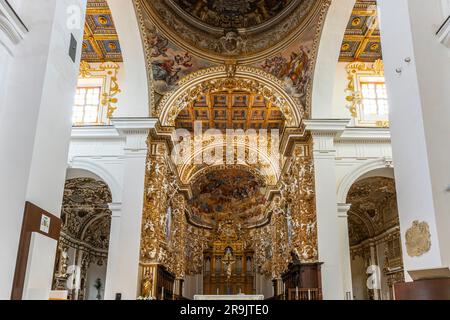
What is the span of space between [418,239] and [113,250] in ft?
32.4

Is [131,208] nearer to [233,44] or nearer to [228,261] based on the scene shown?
[233,44]

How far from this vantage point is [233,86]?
15812mm

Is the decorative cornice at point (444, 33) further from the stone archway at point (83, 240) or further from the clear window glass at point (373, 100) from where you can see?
the stone archway at point (83, 240)

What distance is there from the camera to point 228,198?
2753cm

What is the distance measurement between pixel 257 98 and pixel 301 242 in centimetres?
739

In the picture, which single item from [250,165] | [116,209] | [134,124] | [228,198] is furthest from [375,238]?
[134,124]

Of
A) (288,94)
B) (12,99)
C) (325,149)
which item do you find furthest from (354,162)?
(12,99)

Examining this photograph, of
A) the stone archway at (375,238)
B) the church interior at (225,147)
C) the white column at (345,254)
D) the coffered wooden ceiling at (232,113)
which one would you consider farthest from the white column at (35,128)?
the stone archway at (375,238)

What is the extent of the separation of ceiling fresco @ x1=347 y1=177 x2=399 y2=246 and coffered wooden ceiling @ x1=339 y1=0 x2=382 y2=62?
4.89m

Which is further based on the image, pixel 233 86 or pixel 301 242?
pixel 233 86

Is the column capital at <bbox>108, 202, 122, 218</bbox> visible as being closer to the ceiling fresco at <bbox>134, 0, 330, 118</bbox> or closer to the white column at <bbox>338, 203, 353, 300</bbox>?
the ceiling fresco at <bbox>134, 0, 330, 118</bbox>
